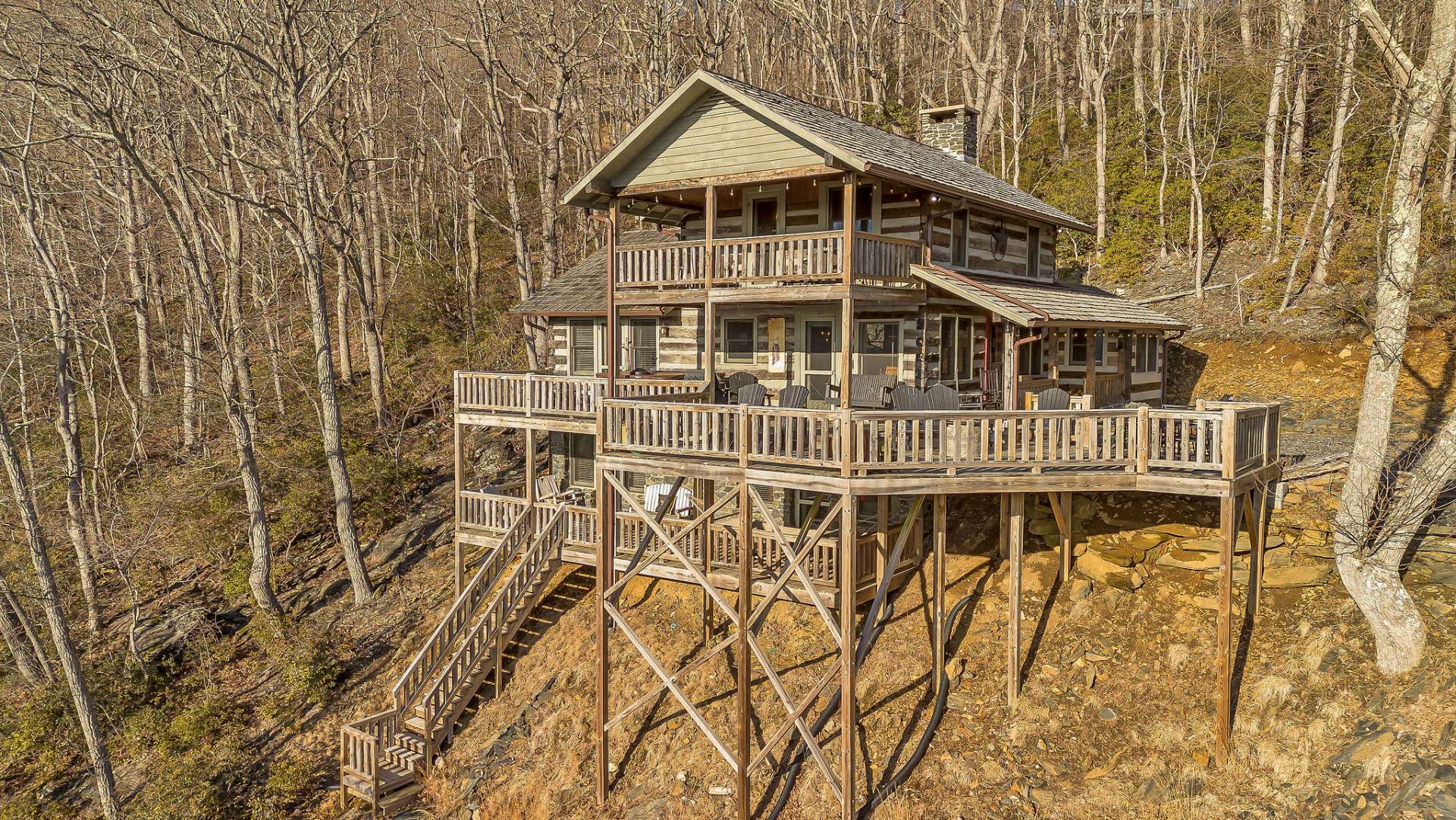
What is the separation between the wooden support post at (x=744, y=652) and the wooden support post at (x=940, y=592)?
10.8ft

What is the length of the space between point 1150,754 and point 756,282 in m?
11.0

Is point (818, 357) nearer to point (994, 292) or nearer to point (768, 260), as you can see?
point (768, 260)

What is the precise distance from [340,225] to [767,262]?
1592 cm

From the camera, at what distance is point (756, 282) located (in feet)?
58.3

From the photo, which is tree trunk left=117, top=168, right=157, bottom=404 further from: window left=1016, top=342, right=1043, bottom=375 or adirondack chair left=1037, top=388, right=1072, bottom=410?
adirondack chair left=1037, top=388, right=1072, bottom=410

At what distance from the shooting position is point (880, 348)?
17.6 metres

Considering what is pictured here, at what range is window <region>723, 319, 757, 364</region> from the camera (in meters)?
19.0

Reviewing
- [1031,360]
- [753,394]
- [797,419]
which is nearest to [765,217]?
[753,394]

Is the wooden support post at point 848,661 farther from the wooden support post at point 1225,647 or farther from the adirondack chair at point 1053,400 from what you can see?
the wooden support post at point 1225,647

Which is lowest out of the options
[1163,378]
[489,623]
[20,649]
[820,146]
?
[20,649]

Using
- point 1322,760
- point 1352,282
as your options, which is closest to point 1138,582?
point 1322,760

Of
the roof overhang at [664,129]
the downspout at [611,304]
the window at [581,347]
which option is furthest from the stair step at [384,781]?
the roof overhang at [664,129]

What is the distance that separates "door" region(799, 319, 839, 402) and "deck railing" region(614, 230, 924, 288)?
2256 millimetres

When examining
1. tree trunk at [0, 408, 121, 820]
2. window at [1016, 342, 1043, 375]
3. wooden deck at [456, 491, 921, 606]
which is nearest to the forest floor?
tree trunk at [0, 408, 121, 820]
